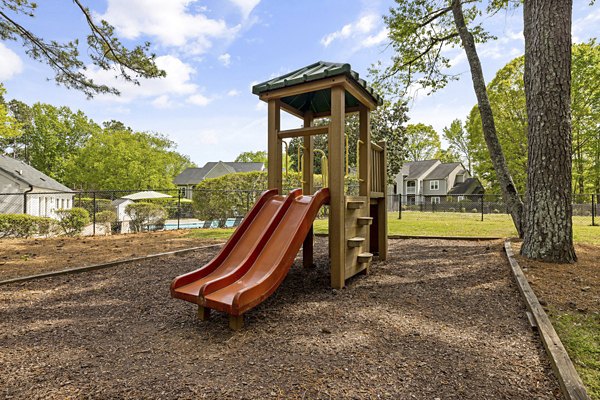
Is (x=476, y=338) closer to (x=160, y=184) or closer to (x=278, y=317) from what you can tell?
(x=278, y=317)

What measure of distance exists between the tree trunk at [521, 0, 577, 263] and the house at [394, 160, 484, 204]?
3005cm

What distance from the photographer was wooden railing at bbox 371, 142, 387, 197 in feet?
15.6

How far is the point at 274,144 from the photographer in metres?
3.88

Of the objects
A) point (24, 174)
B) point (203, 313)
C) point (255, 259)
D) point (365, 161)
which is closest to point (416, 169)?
point (365, 161)

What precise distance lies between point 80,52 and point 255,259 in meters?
6.85

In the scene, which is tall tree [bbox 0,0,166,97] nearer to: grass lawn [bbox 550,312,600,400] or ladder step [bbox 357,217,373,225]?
ladder step [bbox 357,217,373,225]

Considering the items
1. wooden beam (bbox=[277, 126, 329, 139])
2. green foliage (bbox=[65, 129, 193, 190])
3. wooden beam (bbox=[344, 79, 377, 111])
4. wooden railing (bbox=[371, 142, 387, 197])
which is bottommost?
wooden railing (bbox=[371, 142, 387, 197])

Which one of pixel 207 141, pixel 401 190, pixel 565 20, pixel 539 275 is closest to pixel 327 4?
pixel 565 20

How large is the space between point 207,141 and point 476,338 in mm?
41185

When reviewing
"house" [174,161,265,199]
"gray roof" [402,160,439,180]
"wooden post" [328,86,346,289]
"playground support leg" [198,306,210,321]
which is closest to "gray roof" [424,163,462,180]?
"gray roof" [402,160,439,180]

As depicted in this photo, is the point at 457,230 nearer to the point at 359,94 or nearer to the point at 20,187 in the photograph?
the point at 359,94

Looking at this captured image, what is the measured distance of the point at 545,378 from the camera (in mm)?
1717

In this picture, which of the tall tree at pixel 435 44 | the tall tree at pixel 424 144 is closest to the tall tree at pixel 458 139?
the tall tree at pixel 424 144

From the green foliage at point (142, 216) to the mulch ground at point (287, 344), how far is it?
815cm
